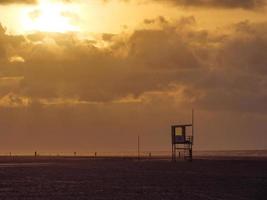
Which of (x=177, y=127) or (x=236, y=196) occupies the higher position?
(x=177, y=127)

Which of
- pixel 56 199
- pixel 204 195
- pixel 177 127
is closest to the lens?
pixel 56 199

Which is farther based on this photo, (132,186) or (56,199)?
(132,186)

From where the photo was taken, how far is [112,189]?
171ft

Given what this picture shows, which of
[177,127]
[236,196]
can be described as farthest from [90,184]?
[177,127]

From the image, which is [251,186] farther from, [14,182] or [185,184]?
[14,182]

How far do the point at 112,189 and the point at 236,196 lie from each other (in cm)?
1024

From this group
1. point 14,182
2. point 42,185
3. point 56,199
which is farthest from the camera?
point 14,182

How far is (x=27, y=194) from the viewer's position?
157 feet

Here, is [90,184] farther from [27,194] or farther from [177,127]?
[177,127]

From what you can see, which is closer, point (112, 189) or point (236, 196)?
point (236, 196)

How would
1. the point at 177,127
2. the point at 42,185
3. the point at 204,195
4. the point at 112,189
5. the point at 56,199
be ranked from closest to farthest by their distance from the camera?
the point at 56,199, the point at 204,195, the point at 112,189, the point at 42,185, the point at 177,127

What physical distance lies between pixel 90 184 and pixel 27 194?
1045 centimetres

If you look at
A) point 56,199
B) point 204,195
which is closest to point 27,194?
point 56,199

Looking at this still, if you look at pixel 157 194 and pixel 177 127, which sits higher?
pixel 177 127
